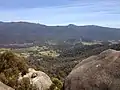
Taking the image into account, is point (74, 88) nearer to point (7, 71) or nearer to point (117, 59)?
point (117, 59)

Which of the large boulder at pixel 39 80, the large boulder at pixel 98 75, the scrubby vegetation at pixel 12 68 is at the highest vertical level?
the large boulder at pixel 98 75

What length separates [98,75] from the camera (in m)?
14.5

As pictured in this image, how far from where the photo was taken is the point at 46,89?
1219 inches

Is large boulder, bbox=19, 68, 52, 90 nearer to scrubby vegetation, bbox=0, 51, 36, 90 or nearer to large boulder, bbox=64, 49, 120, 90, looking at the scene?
scrubby vegetation, bbox=0, 51, 36, 90

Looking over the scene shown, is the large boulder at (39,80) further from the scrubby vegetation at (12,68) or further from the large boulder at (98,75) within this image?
the large boulder at (98,75)

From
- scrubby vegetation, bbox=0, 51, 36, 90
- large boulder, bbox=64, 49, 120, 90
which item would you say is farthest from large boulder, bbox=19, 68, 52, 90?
large boulder, bbox=64, 49, 120, 90

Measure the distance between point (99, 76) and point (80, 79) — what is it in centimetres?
117

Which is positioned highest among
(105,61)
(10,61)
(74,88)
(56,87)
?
(105,61)

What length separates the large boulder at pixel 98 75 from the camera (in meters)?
14.0

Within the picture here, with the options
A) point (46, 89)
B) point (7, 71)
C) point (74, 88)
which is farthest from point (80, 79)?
point (7, 71)

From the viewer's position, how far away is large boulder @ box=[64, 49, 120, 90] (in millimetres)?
14016

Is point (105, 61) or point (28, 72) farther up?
point (105, 61)

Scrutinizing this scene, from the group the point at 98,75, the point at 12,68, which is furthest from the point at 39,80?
the point at 98,75

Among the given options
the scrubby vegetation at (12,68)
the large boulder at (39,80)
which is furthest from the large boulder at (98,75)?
the scrubby vegetation at (12,68)
